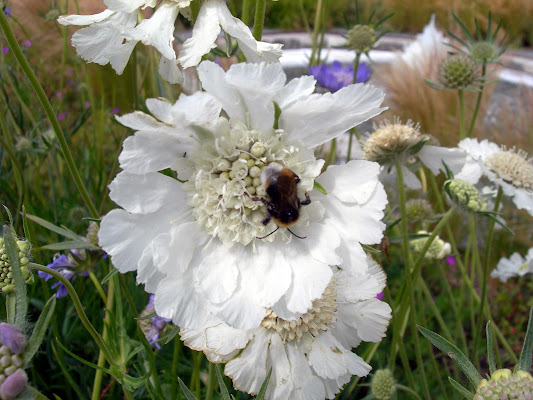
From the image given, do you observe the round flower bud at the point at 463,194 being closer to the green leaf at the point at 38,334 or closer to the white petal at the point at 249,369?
the white petal at the point at 249,369

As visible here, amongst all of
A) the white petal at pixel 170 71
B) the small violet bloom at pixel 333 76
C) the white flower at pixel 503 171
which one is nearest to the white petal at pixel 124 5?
the white petal at pixel 170 71

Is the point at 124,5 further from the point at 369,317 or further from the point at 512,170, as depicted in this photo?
the point at 512,170

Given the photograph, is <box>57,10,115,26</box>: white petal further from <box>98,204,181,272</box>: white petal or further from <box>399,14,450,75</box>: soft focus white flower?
<box>399,14,450,75</box>: soft focus white flower

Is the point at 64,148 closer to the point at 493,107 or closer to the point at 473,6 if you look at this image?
the point at 493,107

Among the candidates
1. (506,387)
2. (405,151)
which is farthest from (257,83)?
(405,151)

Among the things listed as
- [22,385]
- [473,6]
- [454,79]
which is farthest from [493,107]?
[22,385]

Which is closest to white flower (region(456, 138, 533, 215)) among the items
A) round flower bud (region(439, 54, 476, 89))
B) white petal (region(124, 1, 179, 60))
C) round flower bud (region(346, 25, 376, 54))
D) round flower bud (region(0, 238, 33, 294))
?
round flower bud (region(439, 54, 476, 89))
